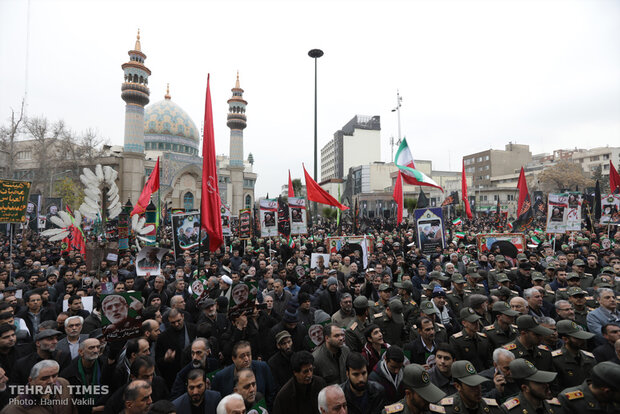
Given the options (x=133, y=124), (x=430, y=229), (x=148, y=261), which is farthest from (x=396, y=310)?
(x=133, y=124)

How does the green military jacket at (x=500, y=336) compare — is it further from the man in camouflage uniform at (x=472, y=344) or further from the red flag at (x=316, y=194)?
the red flag at (x=316, y=194)

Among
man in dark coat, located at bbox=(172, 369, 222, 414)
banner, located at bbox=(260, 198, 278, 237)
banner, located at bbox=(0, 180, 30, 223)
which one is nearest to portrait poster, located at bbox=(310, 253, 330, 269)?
banner, located at bbox=(260, 198, 278, 237)

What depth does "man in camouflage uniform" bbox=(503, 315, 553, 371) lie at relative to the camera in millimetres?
3957

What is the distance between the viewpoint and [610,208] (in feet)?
43.0

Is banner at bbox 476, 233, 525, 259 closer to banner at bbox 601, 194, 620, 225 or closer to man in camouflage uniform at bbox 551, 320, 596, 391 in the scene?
banner at bbox 601, 194, 620, 225

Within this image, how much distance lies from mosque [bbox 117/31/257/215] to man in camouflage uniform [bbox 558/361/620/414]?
143 feet

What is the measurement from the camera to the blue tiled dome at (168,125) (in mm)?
50719

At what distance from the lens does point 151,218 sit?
16.2 metres

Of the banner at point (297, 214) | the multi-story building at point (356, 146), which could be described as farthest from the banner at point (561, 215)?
the multi-story building at point (356, 146)

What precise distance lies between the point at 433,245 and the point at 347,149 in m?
82.9

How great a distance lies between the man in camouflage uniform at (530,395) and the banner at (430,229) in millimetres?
8114

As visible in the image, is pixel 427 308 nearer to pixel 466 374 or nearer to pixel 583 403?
pixel 466 374

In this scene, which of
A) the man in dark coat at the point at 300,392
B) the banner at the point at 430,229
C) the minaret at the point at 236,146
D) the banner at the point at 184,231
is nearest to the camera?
the man in dark coat at the point at 300,392

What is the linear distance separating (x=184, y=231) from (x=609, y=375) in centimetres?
876
